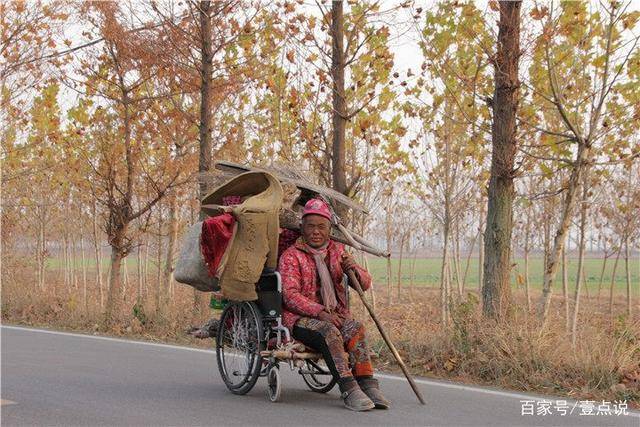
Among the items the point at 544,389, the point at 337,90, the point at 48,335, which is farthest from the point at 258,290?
the point at 48,335

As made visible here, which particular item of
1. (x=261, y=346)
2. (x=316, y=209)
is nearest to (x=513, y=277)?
(x=316, y=209)

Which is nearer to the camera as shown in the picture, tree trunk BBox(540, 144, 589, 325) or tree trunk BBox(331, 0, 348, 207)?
tree trunk BBox(540, 144, 589, 325)

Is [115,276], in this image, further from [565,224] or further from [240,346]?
[565,224]

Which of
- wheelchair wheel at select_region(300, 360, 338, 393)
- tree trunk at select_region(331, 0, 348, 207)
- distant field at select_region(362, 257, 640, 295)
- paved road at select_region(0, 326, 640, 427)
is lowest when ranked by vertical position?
distant field at select_region(362, 257, 640, 295)

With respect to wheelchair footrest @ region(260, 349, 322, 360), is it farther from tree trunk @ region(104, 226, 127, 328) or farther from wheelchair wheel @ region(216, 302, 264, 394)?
tree trunk @ region(104, 226, 127, 328)

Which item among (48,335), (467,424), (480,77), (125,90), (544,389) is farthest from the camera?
(125,90)

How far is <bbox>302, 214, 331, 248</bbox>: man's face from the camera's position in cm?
680

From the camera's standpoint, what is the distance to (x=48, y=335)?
12.5 m

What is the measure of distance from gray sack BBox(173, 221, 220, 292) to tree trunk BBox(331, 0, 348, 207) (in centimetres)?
439

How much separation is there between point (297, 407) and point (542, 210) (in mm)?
15003

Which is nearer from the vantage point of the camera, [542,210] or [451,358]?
[451,358]

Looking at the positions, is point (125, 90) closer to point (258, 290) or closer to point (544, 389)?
point (258, 290)

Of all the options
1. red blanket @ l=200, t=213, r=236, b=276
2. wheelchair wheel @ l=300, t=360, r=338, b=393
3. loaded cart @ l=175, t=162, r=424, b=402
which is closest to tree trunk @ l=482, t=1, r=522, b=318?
loaded cart @ l=175, t=162, r=424, b=402

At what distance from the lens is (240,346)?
7.17 m
